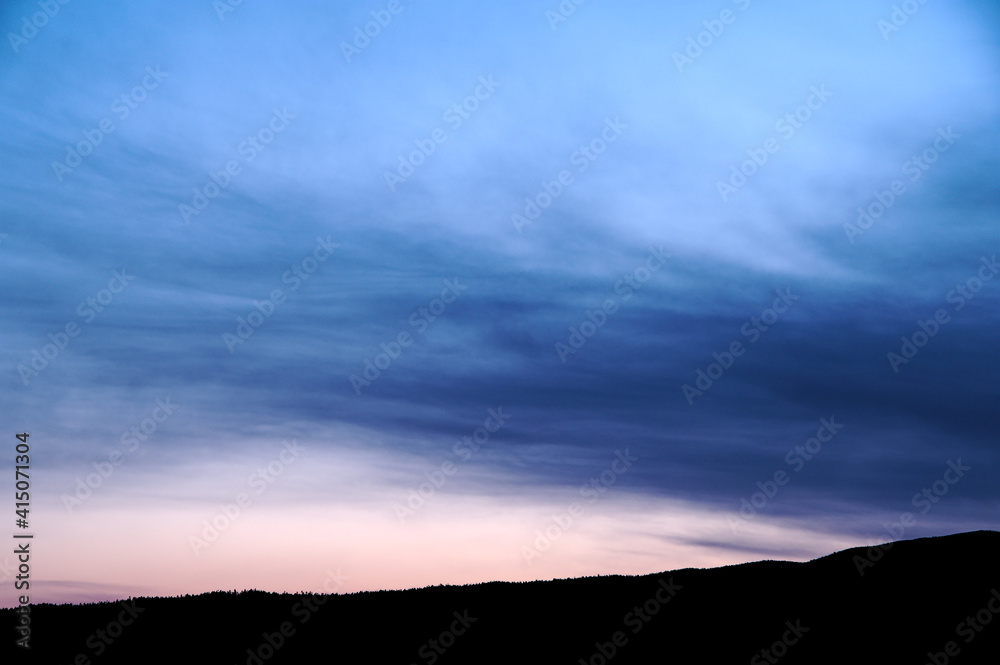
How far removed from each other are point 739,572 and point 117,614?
2573cm

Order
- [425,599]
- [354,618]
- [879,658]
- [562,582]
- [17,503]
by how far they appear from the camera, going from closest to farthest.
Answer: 1. [17,503]
2. [879,658]
3. [354,618]
4. [425,599]
5. [562,582]

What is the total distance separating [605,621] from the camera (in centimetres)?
3316

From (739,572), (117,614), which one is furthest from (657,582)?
(117,614)

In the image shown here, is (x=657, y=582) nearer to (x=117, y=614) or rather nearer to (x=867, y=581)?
(x=867, y=581)

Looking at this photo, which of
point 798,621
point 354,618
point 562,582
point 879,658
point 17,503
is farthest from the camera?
point 562,582

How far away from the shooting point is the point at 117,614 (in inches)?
1361

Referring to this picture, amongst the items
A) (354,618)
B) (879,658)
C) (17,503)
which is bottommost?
(879,658)

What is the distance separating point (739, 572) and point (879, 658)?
404 inches

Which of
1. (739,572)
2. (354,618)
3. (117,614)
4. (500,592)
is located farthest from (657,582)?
(117,614)

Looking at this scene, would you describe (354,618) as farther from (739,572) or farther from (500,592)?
(739,572)

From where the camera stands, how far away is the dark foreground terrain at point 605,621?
29.8 metres

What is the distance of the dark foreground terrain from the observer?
2978 cm

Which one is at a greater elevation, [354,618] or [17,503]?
[17,503]

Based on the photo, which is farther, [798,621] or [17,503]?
[798,621]
